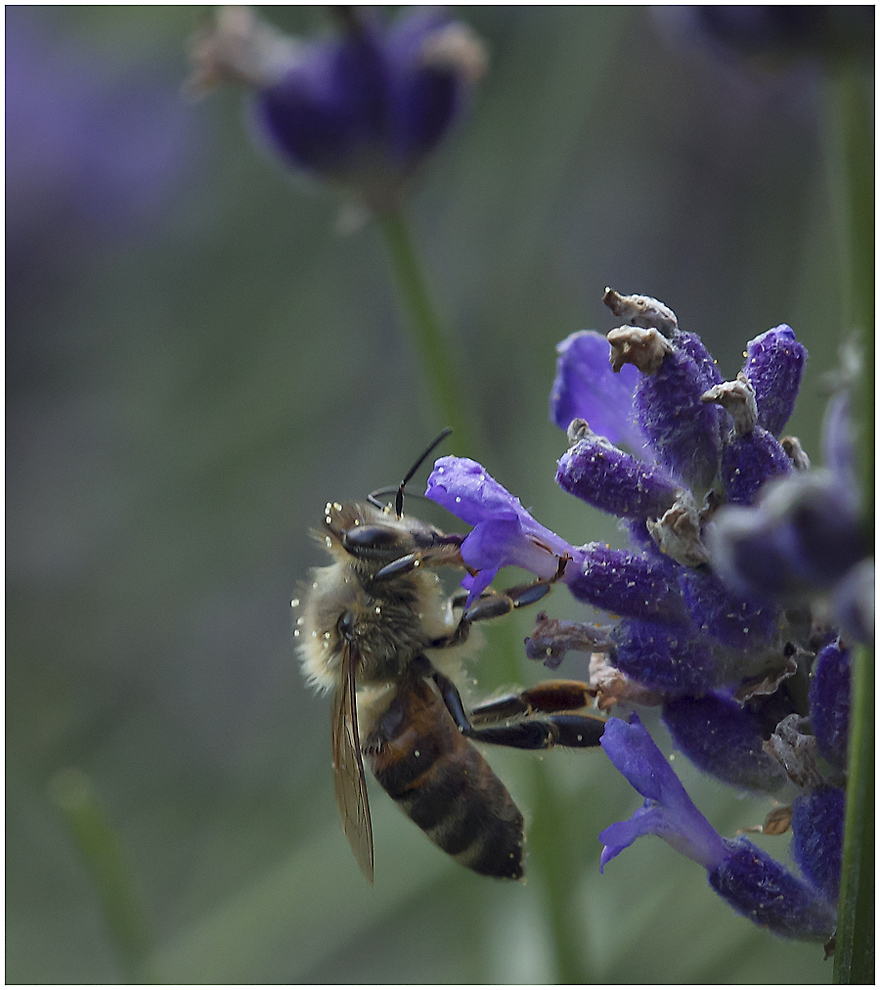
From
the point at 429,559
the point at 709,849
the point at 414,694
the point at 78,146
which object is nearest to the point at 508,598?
the point at 429,559

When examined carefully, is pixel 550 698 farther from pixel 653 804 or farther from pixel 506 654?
pixel 506 654

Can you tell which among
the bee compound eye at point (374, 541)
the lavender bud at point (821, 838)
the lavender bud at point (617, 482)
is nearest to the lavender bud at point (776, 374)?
the lavender bud at point (617, 482)

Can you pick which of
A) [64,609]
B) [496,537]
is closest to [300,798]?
[64,609]

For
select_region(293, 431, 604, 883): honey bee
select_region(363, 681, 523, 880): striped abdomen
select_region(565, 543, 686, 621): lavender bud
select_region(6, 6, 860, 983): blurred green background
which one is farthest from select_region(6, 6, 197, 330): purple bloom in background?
select_region(565, 543, 686, 621): lavender bud

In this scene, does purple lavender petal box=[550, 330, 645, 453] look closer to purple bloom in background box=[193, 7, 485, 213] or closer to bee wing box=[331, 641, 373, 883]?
bee wing box=[331, 641, 373, 883]

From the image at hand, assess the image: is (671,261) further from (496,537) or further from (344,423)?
(496,537)
